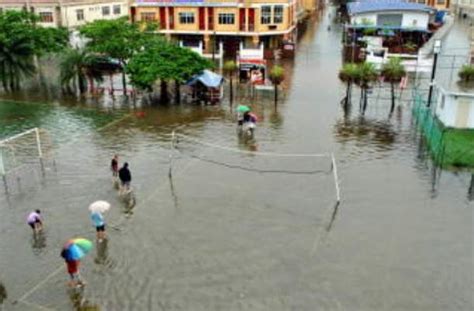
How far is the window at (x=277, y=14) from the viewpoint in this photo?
55719 millimetres

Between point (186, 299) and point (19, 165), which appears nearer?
point (186, 299)

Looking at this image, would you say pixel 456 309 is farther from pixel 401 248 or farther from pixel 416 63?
pixel 416 63

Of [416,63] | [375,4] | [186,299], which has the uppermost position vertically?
[375,4]

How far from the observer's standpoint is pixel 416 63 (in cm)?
4053

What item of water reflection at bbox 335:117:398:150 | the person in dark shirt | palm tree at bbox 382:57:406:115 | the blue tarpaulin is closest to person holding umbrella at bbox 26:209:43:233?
the person in dark shirt

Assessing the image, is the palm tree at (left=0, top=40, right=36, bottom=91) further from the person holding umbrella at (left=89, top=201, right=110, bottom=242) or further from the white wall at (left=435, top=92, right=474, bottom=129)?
the white wall at (left=435, top=92, right=474, bottom=129)

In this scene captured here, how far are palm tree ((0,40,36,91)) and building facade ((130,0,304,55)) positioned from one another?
2103 centimetres

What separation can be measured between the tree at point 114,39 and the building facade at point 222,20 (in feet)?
67.0

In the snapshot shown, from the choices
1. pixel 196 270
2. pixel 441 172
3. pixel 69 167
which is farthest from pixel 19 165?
pixel 441 172

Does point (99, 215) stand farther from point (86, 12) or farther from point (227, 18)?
point (86, 12)

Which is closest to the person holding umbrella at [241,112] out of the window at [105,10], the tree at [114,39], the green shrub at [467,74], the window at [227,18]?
the tree at [114,39]

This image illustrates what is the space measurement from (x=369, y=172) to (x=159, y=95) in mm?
19241

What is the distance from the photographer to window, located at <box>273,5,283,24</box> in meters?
55.7

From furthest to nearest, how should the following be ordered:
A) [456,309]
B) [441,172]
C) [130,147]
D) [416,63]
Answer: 1. [416,63]
2. [130,147]
3. [441,172]
4. [456,309]
